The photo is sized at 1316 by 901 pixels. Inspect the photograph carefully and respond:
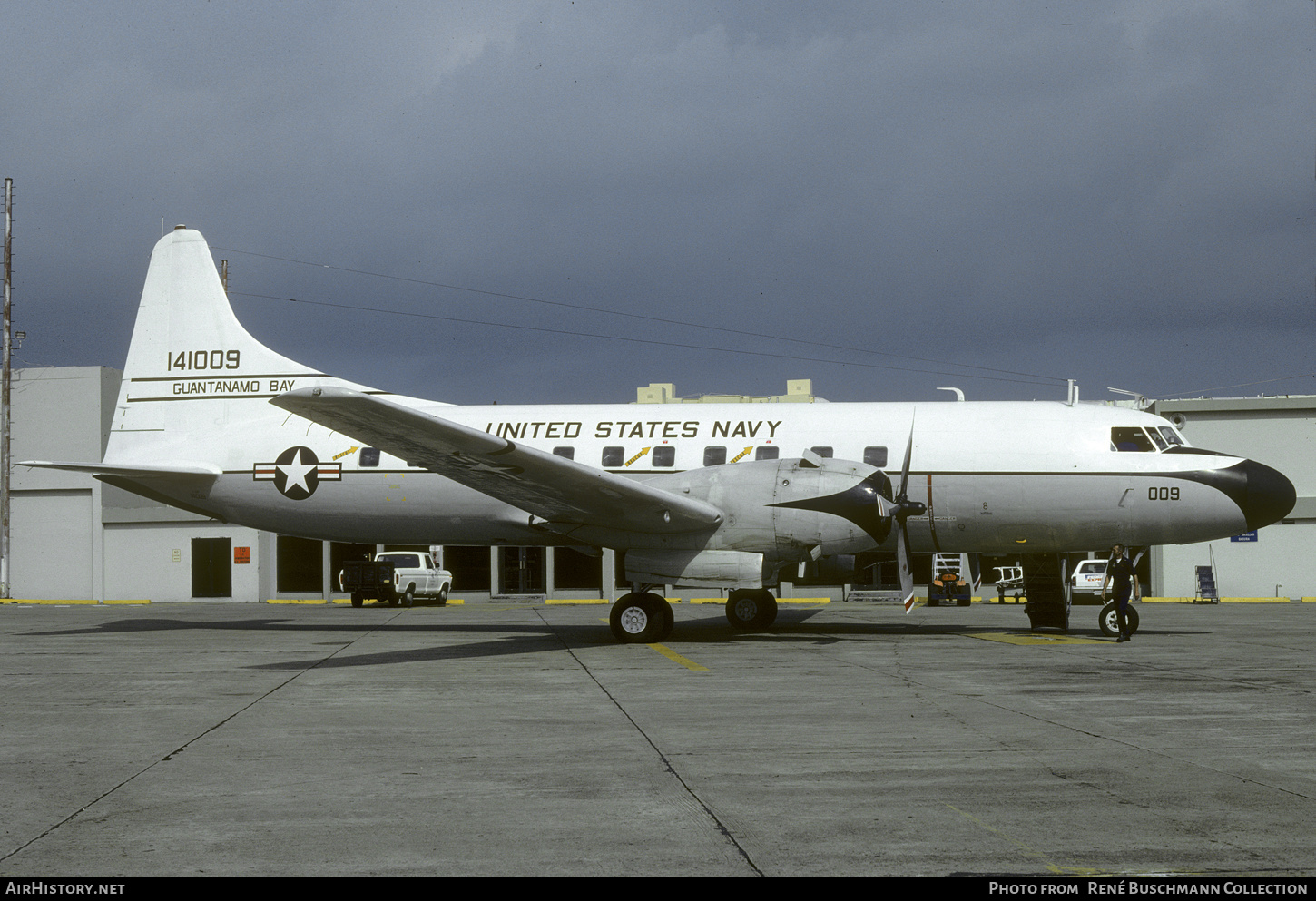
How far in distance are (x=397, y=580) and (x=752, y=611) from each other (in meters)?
18.2

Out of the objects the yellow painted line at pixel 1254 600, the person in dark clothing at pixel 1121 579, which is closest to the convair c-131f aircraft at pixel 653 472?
the person in dark clothing at pixel 1121 579

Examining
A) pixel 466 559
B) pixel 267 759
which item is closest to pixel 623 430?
pixel 267 759

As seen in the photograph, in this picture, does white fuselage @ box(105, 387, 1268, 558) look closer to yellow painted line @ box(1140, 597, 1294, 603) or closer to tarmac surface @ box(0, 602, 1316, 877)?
tarmac surface @ box(0, 602, 1316, 877)

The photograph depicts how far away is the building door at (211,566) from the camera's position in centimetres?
4353

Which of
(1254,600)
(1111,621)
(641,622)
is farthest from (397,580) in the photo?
(1254,600)

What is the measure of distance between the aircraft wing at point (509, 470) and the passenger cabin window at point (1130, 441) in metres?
7.33

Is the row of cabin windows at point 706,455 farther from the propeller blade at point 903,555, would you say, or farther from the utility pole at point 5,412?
the utility pole at point 5,412

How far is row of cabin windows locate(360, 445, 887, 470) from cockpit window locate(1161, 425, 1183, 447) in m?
5.00

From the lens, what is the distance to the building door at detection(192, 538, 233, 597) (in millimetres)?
43531

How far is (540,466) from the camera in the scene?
1587 centimetres

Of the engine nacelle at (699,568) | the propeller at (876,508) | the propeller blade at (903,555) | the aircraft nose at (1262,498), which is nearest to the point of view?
the propeller at (876,508)

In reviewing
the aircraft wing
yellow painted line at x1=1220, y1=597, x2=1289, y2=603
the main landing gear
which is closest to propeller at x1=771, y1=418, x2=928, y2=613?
the aircraft wing
